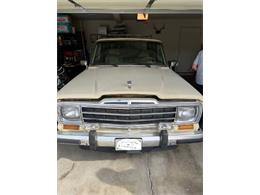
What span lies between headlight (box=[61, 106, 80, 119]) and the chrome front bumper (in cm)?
21

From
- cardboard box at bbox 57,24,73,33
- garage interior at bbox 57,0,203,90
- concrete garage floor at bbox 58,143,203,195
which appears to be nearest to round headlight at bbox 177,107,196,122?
concrete garage floor at bbox 58,143,203,195

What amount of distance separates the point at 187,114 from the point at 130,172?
106cm

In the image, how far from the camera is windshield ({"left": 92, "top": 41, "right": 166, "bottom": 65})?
4330mm

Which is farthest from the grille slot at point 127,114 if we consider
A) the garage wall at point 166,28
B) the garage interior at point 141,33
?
the garage wall at point 166,28

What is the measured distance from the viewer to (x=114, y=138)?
2.79 meters

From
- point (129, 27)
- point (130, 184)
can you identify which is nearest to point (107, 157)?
point (130, 184)

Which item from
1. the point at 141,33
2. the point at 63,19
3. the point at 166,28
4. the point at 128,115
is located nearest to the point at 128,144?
the point at 128,115

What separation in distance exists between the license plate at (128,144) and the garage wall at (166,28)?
8546mm

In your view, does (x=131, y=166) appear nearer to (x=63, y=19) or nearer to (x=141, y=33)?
(x=63, y=19)

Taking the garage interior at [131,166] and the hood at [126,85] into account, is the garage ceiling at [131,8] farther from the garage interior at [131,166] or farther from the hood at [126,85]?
the hood at [126,85]

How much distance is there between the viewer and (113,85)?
3078 millimetres

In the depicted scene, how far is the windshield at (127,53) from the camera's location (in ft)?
14.2

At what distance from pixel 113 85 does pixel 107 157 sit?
110 centimetres

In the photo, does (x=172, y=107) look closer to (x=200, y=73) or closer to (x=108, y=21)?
(x=200, y=73)
